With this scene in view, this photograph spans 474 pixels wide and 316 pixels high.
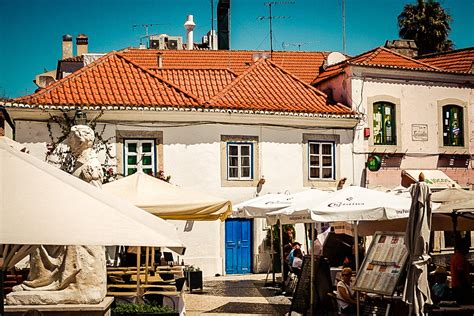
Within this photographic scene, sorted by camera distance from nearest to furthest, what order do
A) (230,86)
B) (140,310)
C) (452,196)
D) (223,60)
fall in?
(140,310) < (452,196) < (230,86) < (223,60)

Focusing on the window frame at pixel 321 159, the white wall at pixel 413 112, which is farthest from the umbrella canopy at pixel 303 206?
the white wall at pixel 413 112

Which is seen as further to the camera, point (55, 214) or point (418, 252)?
point (418, 252)

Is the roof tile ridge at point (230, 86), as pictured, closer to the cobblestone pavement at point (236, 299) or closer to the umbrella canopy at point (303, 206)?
the cobblestone pavement at point (236, 299)

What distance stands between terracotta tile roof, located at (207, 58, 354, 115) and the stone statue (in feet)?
54.4

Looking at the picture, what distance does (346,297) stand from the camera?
431 inches

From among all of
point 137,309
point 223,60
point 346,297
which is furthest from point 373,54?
point 137,309

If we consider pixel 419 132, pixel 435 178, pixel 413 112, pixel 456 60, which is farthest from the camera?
pixel 456 60

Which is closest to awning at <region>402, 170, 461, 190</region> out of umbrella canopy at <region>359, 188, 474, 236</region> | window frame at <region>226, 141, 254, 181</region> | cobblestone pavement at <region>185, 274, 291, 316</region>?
window frame at <region>226, 141, 254, 181</region>

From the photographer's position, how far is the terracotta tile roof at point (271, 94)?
79.0 feet

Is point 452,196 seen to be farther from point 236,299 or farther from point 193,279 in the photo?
point 193,279

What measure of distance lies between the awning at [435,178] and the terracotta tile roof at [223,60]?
644cm

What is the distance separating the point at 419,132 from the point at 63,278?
66.9ft

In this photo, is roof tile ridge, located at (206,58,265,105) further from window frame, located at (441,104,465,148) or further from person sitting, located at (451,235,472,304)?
person sitting, located at (451,235,472,304)

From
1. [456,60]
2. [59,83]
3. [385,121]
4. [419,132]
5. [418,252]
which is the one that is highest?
[456,60]
